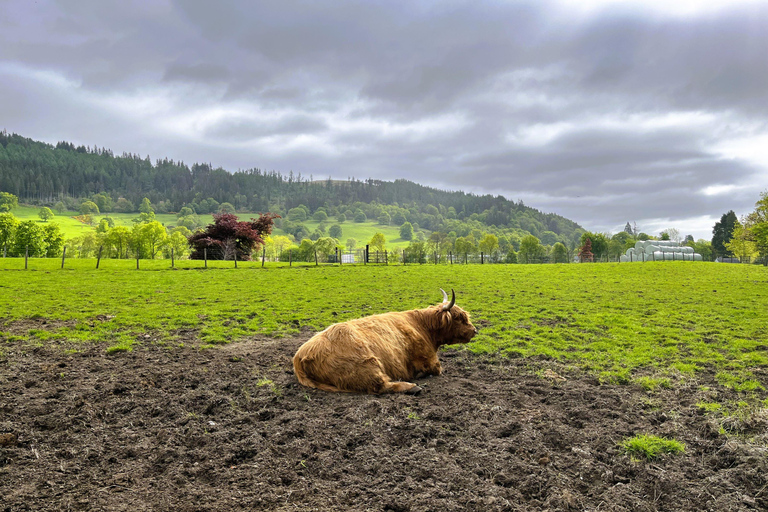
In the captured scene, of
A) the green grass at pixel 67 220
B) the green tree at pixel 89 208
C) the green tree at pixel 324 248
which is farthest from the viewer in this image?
the green tree at pixel 89 208

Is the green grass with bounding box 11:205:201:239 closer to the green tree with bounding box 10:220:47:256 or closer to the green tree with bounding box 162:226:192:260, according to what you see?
the green tree with bounding box 162:226:192:260

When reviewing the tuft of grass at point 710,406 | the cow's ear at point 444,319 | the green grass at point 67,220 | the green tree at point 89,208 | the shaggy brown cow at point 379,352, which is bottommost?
the tuft of grass at point 710,406

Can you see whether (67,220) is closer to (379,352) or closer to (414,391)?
(379,352)

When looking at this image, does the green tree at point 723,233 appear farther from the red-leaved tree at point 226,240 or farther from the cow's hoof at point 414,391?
the cow's hoof at point 414,391

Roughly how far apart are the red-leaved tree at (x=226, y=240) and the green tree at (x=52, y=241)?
40176mm

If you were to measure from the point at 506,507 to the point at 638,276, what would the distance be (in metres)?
33.4

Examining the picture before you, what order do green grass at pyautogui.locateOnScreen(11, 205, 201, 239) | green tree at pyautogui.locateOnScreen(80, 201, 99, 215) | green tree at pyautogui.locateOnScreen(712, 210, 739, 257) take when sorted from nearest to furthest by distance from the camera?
green tree at pyautogui.locateOnScreen(712, 210, 739, 257) → green grass at pyautogui.locateOnScreen(11, 205, 201, 239) → green tree at pyautogui.locateOnScreen(80, 201, 99, 215)

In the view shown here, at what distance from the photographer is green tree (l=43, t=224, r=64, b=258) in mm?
77875

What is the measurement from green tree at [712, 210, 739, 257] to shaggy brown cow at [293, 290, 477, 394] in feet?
393

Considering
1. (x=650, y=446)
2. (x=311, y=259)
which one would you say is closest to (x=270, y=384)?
(x=650, y=446)

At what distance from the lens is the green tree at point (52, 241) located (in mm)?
77875

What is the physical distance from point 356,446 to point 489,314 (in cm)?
1044

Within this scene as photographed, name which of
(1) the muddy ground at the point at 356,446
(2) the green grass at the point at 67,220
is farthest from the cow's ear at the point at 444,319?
(2) the green grass at the point at 67,220

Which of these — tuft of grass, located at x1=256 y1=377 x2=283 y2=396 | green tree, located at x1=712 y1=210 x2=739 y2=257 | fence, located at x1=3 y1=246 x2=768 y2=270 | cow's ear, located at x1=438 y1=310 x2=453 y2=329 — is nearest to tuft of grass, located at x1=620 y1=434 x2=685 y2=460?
cow's ear, located at x1=438 y1=310 x2=453 y2=329
